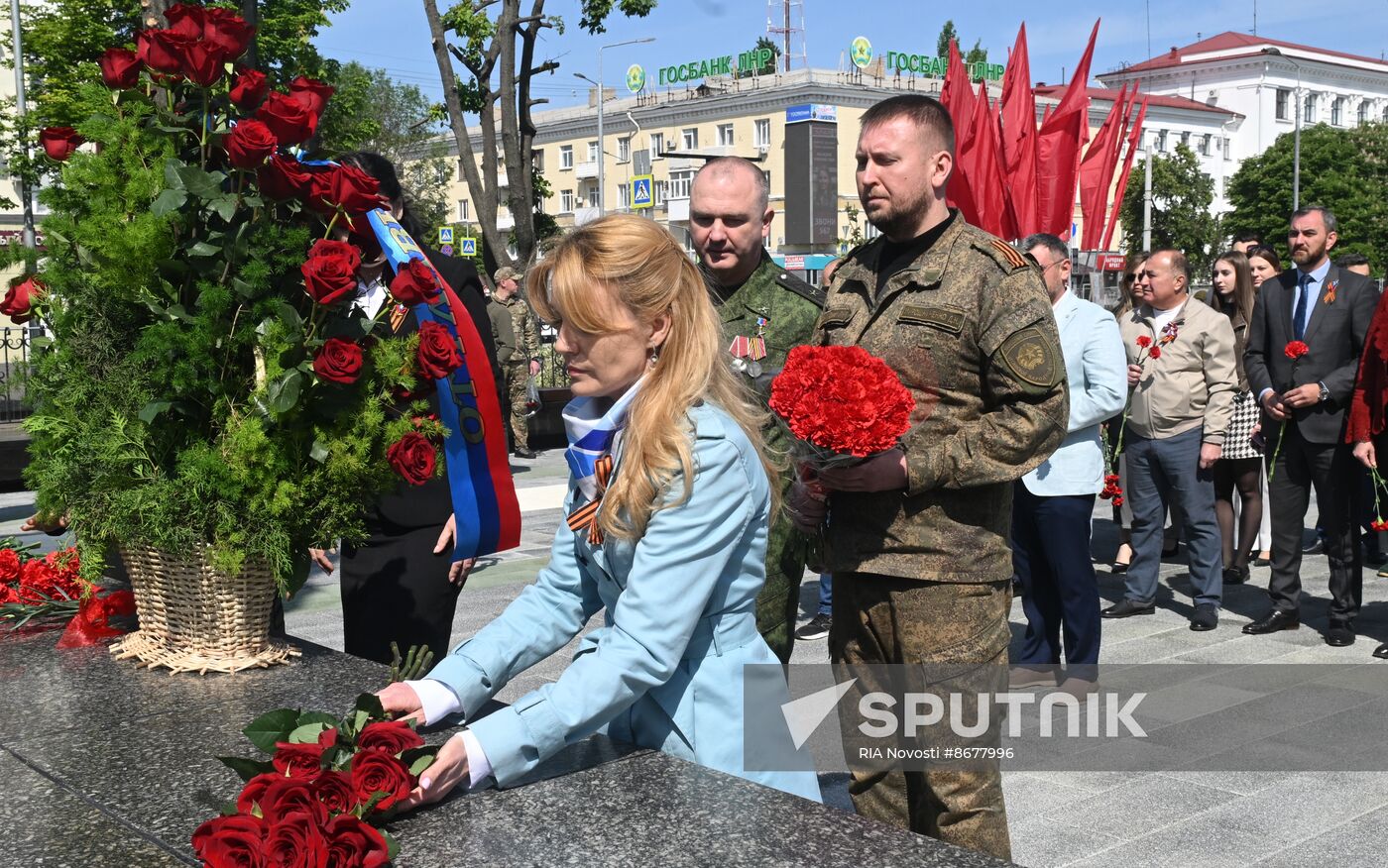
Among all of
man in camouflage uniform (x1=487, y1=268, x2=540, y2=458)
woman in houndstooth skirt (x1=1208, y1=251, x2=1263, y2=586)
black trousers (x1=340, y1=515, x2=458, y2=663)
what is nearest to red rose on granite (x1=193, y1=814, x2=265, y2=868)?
black trousers (x1=340, y1=515, x2=458, y2=663)

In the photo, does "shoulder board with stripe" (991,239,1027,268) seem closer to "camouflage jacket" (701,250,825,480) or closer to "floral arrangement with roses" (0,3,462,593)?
"camouflage jacket" (701,250,825,480)

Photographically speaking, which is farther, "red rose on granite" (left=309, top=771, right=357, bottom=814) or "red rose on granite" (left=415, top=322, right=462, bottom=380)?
"red rose on granite" (left=415, top=322, right=462, bottom=380)

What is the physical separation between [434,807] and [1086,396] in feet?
15.5

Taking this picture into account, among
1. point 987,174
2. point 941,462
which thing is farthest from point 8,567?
point 987,174

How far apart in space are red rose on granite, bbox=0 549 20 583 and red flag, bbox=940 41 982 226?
25.9 ft

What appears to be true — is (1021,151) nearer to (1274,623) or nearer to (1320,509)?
(1320,509)

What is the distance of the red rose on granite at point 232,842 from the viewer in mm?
1797

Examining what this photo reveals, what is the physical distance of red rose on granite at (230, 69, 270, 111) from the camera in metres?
2.88

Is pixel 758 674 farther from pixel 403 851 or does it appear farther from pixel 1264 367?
pixel 1264 367

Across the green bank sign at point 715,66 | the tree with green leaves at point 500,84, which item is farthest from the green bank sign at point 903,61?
the tree with green leaves at point 500,84

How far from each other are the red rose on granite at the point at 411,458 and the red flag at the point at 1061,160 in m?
9.46

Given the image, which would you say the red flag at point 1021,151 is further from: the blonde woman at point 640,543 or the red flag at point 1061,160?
the blonde woman at point 640,543

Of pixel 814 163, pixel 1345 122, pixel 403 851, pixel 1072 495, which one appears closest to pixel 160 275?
pixel 403 851

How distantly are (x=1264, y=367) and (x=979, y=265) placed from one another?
4943 mm
